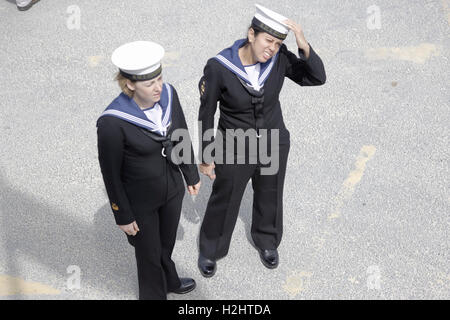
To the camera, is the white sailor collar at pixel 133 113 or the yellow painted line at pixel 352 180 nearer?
the white sailor collar at pixel 133 113

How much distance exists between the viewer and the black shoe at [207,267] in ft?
14.6

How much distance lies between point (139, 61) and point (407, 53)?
4406 millimetres

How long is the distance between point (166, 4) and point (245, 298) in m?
4.64

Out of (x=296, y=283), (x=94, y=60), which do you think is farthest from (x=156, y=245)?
(x=94, y=60)

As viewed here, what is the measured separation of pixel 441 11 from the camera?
24.0 ft

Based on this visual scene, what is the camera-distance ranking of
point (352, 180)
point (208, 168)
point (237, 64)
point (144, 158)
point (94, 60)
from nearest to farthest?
point (144, 158)
point (237, 64)
point (208, 168)
point (352, 180)
point (94, 60)

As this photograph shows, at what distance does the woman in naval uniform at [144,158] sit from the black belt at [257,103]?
47cm

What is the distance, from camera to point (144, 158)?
11.2ft

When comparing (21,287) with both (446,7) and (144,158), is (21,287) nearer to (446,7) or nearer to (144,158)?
(144,158)

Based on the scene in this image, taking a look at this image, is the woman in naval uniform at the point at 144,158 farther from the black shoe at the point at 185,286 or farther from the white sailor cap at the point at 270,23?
the white sailor cap at the point at 270,23

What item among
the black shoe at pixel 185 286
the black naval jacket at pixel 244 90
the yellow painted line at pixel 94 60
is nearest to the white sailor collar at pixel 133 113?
the black naval jacket at pixel 244 90

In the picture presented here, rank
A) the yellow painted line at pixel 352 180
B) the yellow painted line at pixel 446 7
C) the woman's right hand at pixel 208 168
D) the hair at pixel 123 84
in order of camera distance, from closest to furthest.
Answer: the hair at pixel 123 84 < the woman's right hand at pixel 208 168 < the yellow painted line at pixel 352 180 < the yellow painted line at pixel 446 7

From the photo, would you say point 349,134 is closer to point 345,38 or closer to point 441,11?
point 345,38

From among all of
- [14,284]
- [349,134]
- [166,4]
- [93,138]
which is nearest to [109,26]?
[166,4]
